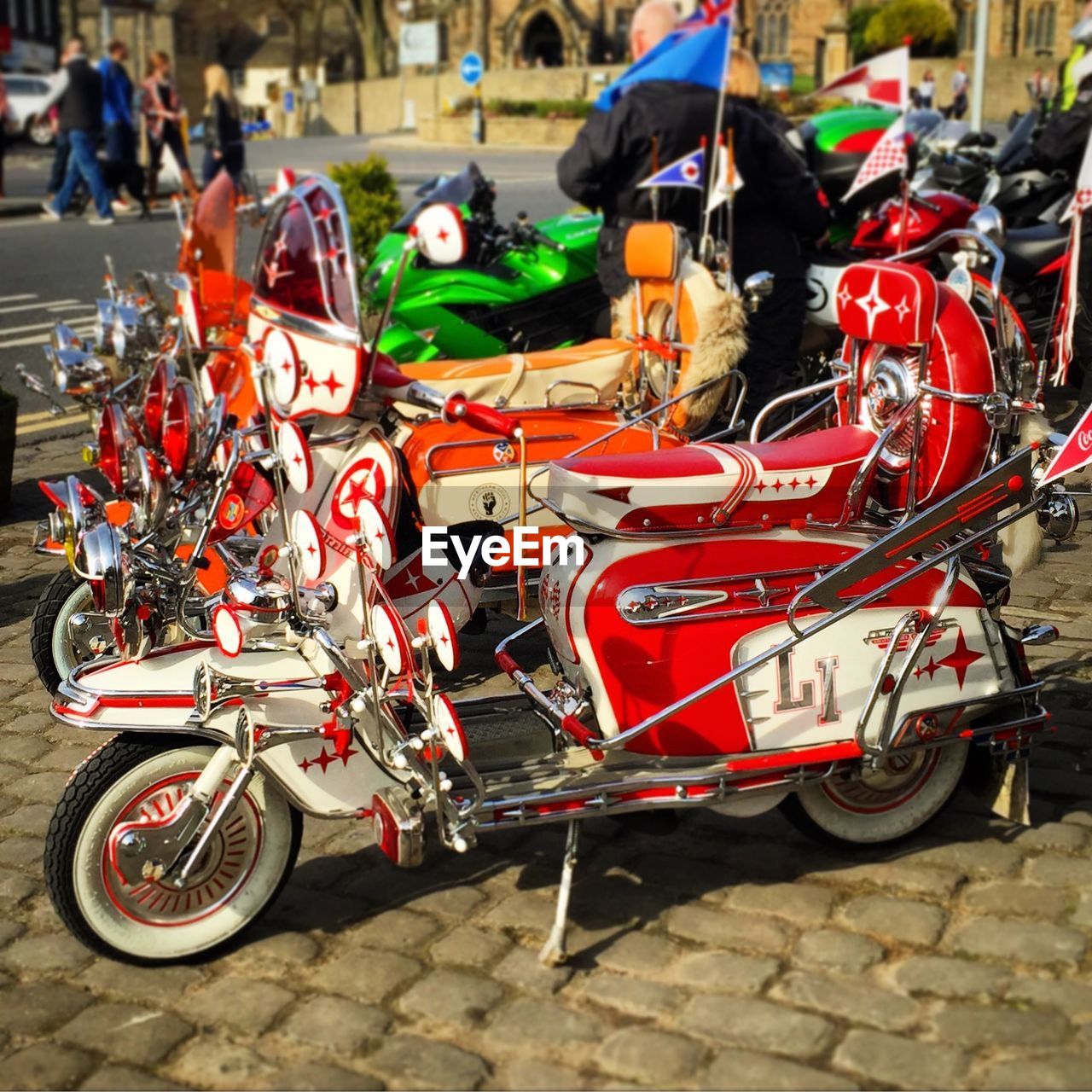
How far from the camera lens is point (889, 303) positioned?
13.9 feet

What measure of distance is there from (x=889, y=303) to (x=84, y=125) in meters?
17.0

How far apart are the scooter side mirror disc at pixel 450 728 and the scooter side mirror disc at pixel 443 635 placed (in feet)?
0.28

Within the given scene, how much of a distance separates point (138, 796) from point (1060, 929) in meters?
2.08

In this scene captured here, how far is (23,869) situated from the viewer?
4.20 metres

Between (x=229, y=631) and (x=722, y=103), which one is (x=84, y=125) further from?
(x=229, y=631)

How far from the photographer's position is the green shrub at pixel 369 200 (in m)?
13.3

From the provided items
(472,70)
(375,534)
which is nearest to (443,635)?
(375,534)

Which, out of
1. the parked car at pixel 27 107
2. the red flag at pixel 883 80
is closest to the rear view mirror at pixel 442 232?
the red flag at pixel 883 80

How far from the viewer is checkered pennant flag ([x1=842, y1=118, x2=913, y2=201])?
945 cm

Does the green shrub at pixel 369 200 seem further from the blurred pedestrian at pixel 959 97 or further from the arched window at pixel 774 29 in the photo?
the arched window at pixel 774 29

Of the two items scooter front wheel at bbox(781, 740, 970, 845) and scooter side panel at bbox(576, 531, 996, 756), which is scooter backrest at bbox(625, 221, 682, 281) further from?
scooter front wheel at bbox(781, 740, 970, 845)

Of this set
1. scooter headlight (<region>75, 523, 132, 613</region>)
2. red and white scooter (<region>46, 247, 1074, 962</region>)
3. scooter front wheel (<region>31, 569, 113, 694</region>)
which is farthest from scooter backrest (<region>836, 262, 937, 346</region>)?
scooter front wheel (<region>31, 569, 113, 694</region>)

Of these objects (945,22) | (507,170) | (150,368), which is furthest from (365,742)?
(945,22)

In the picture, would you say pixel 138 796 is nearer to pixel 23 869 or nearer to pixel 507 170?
pixel 23 869
